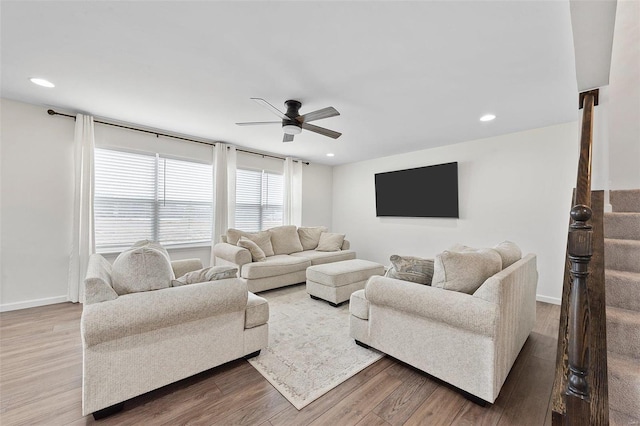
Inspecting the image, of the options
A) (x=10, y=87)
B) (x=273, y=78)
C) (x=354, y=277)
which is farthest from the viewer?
(x=354, y=277)

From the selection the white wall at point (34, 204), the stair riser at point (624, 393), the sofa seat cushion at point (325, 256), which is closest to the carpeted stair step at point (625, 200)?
the stair riser at point (624, 393)

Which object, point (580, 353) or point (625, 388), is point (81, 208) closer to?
point (580, 353)

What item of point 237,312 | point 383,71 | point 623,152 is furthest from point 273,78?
point 623,152

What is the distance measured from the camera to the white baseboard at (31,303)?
9.75 ft

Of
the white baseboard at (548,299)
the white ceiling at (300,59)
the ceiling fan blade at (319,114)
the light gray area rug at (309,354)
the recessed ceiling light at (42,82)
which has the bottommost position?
the light gray area rug at (309,354)

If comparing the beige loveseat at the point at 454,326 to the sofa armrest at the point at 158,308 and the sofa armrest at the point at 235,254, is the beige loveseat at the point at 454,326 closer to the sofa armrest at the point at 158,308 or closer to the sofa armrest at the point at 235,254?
the sofa armrest at the point at 158,308

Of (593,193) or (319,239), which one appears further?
(319,239)

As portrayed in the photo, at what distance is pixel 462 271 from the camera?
178cm

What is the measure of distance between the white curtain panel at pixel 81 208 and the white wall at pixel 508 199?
4.86m

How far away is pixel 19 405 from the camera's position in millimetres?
1556

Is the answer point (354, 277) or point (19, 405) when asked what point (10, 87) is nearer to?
point (19, 405)

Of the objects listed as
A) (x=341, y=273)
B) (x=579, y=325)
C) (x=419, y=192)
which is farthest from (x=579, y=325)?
(x=419, y=192)

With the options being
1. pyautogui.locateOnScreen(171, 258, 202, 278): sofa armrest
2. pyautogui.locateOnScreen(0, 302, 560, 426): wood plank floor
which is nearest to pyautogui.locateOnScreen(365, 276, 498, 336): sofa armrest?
pyautogui.locateOnScreen(0, 302, 560, 426): wood plank floor

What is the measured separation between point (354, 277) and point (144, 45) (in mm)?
3151
